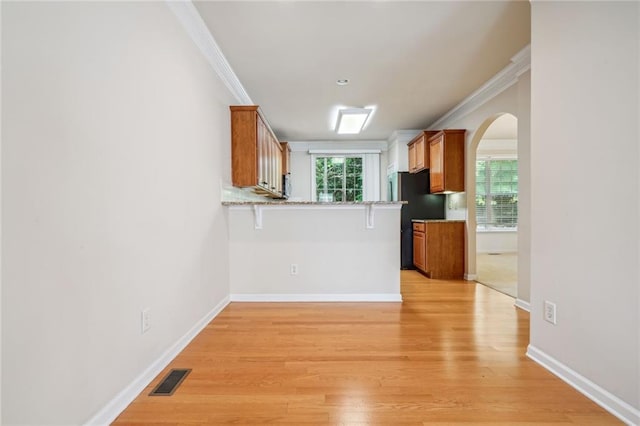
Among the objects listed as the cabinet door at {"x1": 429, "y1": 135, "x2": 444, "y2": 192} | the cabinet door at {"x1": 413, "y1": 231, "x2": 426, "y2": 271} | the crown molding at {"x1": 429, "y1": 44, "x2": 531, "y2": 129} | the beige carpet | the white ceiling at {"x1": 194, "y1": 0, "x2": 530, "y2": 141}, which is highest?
the white ceiling at {"x1": 194, "y1": 0, "x2": 530, "y2": 141}

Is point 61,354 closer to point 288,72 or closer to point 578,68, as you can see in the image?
point 578,68

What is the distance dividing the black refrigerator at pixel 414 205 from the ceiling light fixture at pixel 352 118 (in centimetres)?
122

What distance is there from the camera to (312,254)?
3232mm

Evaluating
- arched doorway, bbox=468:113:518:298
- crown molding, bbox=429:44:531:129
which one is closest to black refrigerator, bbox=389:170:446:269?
crown molding, bbox=429:44:531:129

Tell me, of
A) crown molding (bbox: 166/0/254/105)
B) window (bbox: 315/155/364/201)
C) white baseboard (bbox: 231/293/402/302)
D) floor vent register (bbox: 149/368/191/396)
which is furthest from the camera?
window (bbox: 315/155/364/201)

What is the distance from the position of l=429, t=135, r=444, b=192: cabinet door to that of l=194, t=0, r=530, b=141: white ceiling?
1.94 ft

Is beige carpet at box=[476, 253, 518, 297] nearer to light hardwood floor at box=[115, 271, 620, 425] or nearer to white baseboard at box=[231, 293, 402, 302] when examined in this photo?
light hardwood floor at box=[115, 271, 620, 425]

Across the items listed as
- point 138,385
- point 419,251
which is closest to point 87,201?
point 138,385

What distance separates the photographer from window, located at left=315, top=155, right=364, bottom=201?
22.4ft

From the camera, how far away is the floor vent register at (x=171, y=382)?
1.56 metres

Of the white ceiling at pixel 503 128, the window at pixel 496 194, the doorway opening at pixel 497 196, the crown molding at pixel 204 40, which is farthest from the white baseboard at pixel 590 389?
the window at pixel 496 194

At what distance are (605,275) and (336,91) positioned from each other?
10.6 feet

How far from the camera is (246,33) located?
2.52 meters

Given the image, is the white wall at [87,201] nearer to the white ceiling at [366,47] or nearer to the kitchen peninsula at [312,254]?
the white ceiling at [366,47]
